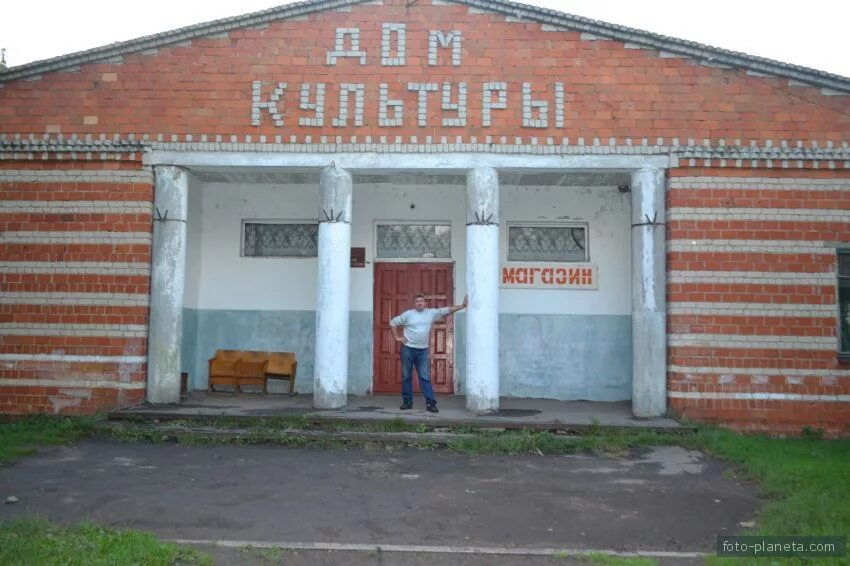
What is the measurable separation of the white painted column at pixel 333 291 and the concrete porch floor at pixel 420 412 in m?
0.34

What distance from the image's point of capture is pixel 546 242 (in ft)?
37.7

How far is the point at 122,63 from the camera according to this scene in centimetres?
983

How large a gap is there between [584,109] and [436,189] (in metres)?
2.92

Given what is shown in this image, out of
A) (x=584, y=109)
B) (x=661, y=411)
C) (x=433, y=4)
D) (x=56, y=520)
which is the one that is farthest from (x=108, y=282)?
(x=661, y=411)

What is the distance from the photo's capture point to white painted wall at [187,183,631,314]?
11273 millimetres

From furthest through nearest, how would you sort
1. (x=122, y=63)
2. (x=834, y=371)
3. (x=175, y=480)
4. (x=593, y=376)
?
1. (x=593, y=376)
2. (x=122, y=63)
3. (x=834, y=371)
4. (x=175, y=480)

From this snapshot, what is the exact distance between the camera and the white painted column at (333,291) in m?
9.42

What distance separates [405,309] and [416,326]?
74.8 inches

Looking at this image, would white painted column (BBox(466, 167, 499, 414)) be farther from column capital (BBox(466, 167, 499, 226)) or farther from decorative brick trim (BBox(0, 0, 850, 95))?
decorative brick trim (BBox(0, 0, 850, 95))

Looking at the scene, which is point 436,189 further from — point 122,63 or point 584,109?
point 122,63

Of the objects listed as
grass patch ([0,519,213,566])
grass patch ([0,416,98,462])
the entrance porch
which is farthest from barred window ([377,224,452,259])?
grass patch ([0,519,213,566])

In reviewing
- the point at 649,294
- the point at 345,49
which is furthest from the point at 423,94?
the point at 649,294

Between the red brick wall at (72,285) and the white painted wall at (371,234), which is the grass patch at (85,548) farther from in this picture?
the white painted wall at (371,234)

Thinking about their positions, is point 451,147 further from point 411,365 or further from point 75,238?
point 75,238
